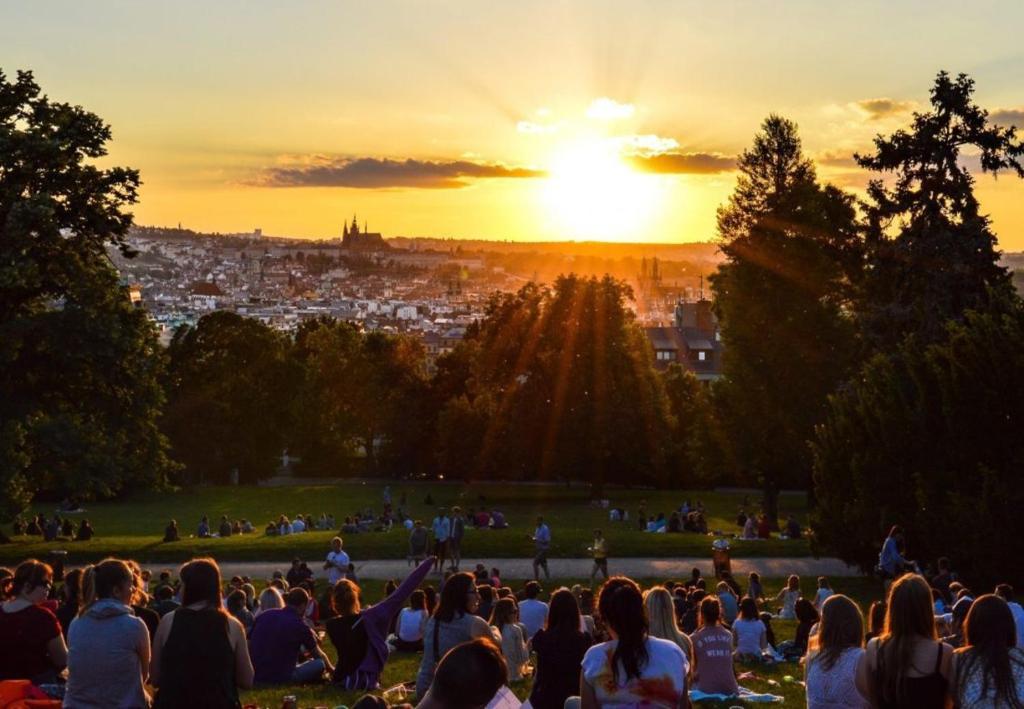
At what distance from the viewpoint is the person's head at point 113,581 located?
7.76 m

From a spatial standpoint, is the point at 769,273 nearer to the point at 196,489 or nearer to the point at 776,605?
the point at 776,605

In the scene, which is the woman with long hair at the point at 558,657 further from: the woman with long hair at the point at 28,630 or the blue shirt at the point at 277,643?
the blue shirt at the point at 277,643

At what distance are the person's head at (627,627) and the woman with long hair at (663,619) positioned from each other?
1003 mm

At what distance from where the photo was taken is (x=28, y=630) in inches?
366

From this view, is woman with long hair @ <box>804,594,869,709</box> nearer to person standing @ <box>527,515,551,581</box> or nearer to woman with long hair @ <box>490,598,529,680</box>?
woman with long hair @ <box>490,598,529,680</box>

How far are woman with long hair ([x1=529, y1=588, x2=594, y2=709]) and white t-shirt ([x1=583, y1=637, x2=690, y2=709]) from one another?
2.17m

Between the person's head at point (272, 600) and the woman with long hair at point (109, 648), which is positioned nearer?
the woman with long hair at point (109, 648)

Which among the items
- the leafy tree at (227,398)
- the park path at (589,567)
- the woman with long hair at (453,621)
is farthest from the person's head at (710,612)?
the leafy tree at (227,398)

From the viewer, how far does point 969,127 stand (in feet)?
128

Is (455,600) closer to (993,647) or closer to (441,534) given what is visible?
(993,647)

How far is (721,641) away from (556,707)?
4.05m

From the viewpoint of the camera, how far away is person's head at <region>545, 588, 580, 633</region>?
29.9ft

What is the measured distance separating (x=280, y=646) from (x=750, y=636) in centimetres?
599

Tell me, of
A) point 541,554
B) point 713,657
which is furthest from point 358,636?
point 541,554
